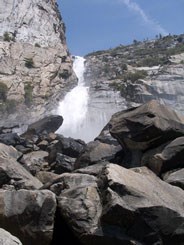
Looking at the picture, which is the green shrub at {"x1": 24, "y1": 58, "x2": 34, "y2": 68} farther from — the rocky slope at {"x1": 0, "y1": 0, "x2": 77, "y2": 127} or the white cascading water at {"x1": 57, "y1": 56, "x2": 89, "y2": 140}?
the white cascading water at {"x1": 57, "y1": 56, "x2": 89, "y2": 140}

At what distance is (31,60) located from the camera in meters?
74.8

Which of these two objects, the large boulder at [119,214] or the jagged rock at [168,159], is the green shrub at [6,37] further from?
the large boulder at [119,214]

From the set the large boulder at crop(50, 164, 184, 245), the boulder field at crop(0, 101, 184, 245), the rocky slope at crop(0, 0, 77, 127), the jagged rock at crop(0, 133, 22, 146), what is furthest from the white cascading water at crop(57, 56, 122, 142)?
the large boulder at crop(50, 164, 184, 245)

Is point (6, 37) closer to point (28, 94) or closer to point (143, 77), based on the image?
point (28, 94)

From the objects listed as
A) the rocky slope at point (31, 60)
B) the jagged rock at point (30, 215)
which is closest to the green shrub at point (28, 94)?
the rocky slope at point (31, 60)

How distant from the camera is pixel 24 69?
7362cm

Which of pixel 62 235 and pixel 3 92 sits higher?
pixel 62 235

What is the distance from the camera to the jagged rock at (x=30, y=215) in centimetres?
1080

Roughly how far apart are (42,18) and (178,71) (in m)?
24.7

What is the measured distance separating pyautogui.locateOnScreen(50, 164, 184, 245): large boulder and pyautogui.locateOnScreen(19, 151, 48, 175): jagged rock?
341 inches

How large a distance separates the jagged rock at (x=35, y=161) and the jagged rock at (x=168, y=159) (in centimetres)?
636

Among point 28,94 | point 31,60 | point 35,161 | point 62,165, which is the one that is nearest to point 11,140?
point 35,161

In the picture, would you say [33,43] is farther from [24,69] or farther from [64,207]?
[64,207]

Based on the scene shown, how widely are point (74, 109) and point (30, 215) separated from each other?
2359 inches
